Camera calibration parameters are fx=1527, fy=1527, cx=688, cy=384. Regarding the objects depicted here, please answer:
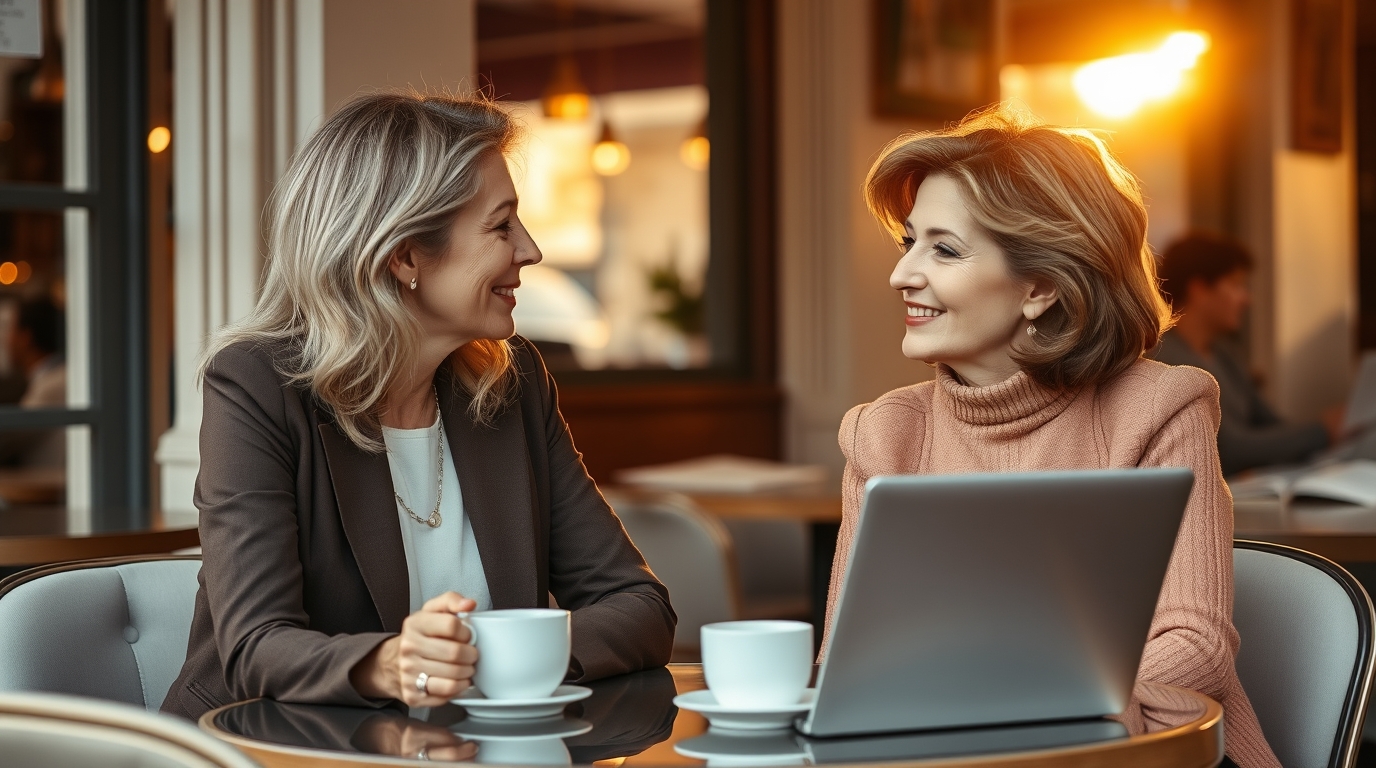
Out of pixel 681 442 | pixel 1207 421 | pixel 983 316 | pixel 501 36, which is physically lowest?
pixel 681 442

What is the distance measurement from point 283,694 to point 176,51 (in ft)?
5.77

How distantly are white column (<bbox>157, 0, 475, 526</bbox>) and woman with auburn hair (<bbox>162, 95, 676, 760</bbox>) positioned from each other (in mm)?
910

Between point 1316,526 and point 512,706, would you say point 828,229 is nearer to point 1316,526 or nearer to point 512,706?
point 1316,526

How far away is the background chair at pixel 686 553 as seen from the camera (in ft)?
9.14

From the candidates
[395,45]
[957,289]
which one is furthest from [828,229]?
[957,289]

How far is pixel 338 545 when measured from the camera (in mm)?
1477

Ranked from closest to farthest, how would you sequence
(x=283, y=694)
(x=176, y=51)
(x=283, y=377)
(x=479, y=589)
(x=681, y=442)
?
1. (x=283, y=694)
2. (x=283, y=377)
3. (x=479, y=589)
4. (x=176, y=51)
5. (x=681, y=442)

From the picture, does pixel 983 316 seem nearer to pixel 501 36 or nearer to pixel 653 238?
pixel 653 238

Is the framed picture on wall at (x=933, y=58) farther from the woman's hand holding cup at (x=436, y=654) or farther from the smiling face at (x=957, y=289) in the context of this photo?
the woman's hand holding cup at (x=436, y=654)

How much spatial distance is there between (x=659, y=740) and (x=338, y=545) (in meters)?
0.51

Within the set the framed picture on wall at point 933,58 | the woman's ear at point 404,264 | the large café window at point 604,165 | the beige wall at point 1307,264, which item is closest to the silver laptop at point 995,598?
the woman's ear at point 404,264

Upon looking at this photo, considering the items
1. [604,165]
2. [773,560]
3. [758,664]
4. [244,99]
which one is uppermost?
[604,165]

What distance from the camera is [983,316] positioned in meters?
1.65

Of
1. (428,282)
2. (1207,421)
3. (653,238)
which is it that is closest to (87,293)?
(428,282)
